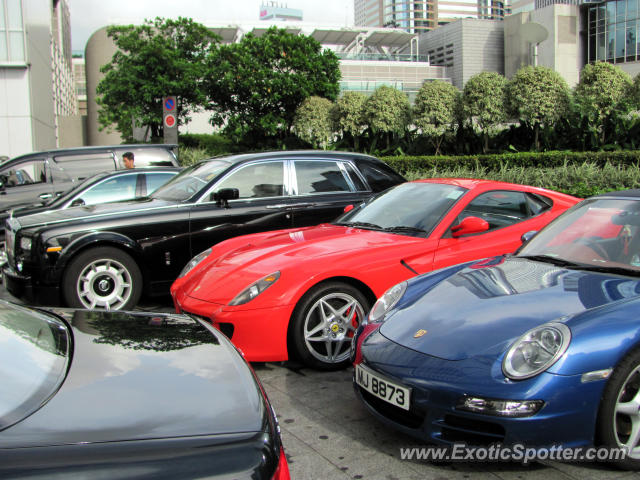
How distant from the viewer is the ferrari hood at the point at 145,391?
1.77 meters

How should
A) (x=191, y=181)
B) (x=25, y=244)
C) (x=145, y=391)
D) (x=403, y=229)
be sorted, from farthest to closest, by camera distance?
(x=191, y=181)
(x=25, y=244)
(x=403, y=229)
(x=145, y=391)

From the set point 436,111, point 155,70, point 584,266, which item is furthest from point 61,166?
point 155,70

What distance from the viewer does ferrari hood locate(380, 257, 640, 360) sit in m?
2.94

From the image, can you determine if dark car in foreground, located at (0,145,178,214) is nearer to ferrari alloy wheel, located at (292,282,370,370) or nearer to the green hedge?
ferrari alloy wheel, located at (292,282,370,370)

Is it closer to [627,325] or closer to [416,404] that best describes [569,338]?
[627,325]

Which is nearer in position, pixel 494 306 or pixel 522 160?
pixel 494 306

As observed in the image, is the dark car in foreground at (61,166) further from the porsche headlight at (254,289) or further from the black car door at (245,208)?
the porsche headlight at (254,289)

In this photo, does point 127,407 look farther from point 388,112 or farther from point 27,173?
point 388,112

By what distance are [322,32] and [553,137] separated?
44.8 m

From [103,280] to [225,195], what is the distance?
1.57m

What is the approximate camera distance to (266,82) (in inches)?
1144

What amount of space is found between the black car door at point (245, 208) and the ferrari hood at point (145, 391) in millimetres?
3752

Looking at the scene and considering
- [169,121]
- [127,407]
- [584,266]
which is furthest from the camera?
[169,121]

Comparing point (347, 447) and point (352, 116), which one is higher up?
point (352, 116)
